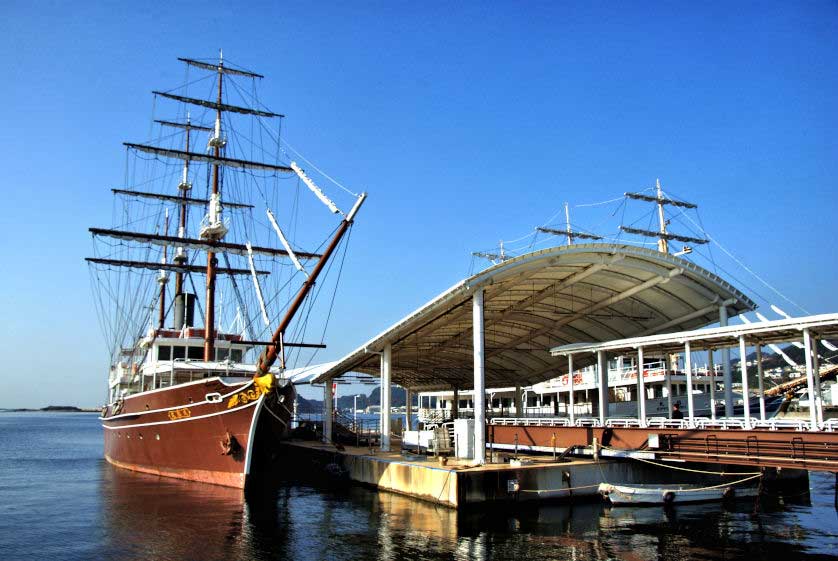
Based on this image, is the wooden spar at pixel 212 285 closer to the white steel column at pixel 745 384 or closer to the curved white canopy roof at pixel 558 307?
the curved white canopy roof at pixel 558 307

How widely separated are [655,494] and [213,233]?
30123mm

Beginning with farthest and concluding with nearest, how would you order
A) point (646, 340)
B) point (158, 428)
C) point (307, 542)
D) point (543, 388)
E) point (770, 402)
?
point (543, 388)
point (770, 402)
point (158, 428)
point (646, 340)
point (307, 542)

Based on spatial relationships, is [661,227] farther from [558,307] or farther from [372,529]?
[372,529]

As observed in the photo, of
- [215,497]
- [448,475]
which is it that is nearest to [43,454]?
[215,497]

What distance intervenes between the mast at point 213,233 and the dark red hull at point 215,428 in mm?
4478

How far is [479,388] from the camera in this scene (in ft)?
93.0

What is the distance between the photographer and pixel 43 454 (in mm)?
61062

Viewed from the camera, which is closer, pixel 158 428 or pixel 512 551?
pixel 512 551

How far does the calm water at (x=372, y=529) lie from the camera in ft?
63.4

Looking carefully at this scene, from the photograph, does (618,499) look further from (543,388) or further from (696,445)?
(543,388)

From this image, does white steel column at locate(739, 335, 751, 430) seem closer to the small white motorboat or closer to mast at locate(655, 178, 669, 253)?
the small white motorboat

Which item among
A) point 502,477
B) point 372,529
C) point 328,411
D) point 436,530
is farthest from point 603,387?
point 328,411

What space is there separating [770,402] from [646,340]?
858 inches

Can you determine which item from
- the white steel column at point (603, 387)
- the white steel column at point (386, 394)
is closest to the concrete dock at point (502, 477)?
the white steel column at point (386, 394)
